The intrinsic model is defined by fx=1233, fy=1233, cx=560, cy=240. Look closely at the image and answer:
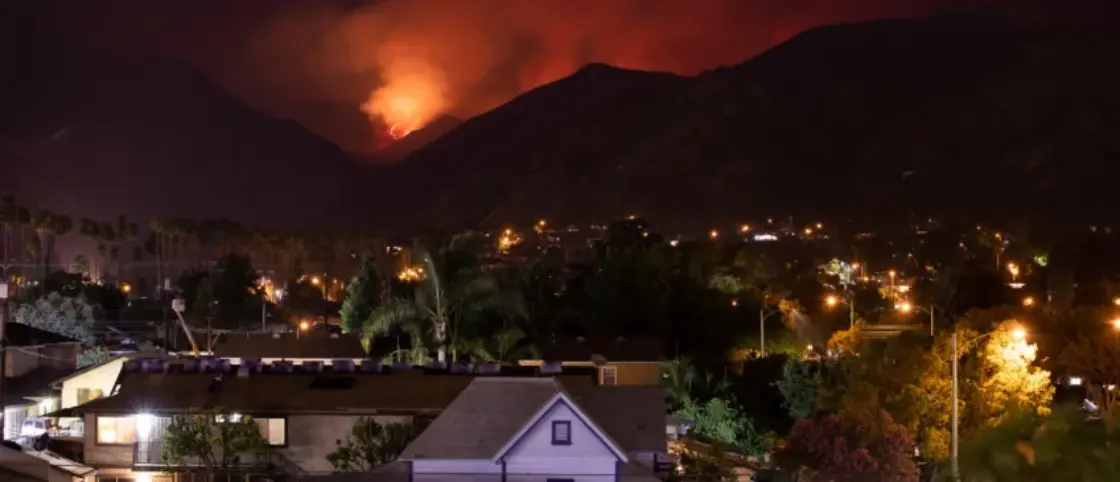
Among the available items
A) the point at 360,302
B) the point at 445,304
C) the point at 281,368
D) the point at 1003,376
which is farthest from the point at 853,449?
the point at 360,302

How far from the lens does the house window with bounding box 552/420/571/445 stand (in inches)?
1007

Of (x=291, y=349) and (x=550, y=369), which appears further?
(x=291, y=349)

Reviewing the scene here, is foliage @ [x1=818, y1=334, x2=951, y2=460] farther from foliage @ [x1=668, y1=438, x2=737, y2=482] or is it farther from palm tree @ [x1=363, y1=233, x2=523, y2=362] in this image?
palm tree @ [x1=363, y1=233, x2=523, y2=362]

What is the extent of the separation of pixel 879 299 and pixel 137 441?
63364 mm

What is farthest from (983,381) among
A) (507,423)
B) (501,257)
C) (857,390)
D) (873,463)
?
(501,257)

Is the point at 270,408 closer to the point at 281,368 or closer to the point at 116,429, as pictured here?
the point at 281,368

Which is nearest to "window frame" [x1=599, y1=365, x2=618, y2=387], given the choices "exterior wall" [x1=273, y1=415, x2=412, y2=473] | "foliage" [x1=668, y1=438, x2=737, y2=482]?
"foliage" [x1=668, y1=438, x2=737, y2=482]

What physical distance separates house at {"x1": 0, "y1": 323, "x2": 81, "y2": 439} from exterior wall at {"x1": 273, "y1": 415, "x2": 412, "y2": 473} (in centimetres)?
1442

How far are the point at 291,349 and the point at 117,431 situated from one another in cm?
1901

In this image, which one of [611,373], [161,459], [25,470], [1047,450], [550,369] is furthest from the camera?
[611,373]

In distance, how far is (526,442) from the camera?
25656 mm

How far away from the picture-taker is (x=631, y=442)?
90.7ft

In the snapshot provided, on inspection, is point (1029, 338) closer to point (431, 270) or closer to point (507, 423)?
point (431, 270)

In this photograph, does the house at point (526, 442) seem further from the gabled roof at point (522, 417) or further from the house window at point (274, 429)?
the house window at point (274, 429)
